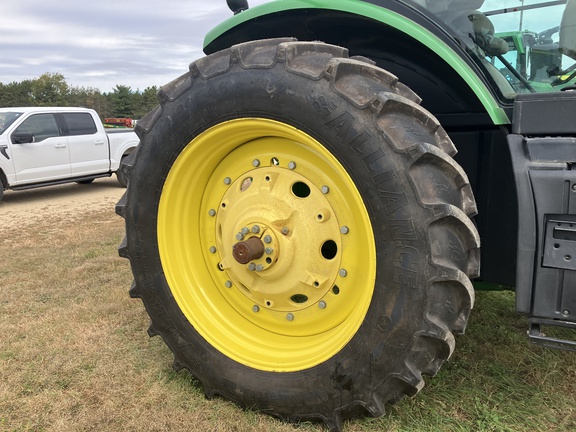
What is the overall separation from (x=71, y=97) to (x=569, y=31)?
2034 inches

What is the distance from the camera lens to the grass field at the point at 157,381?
6.46 feet

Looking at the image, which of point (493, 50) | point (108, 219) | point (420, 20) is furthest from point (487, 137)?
point (108, 219)

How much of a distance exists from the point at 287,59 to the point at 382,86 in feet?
1.15

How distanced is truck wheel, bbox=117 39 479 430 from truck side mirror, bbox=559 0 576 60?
0.71 m

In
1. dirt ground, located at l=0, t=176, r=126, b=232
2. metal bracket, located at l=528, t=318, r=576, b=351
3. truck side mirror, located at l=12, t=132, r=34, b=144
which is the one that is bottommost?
dirt ground, located at l=0, t=176, r=126, b=232

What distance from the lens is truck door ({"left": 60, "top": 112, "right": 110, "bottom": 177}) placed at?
30.6 ft

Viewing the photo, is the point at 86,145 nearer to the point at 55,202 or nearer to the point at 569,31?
the point at 55,202

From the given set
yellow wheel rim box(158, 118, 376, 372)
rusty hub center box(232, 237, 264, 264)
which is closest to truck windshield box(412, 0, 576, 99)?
yellow wheel rim box(158, 118, 376, 372)

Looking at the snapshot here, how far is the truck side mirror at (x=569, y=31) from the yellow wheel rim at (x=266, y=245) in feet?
3.36

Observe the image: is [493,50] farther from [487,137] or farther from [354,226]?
[354,226]

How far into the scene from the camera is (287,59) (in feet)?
5.80

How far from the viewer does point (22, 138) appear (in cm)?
845

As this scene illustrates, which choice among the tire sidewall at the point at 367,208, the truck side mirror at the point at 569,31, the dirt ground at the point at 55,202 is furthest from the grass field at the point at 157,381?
the dirt ground at the point at 55,202

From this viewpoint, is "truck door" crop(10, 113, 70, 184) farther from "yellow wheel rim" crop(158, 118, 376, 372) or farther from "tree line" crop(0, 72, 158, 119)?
"tree line" crop(0, 72, 158, 119)
